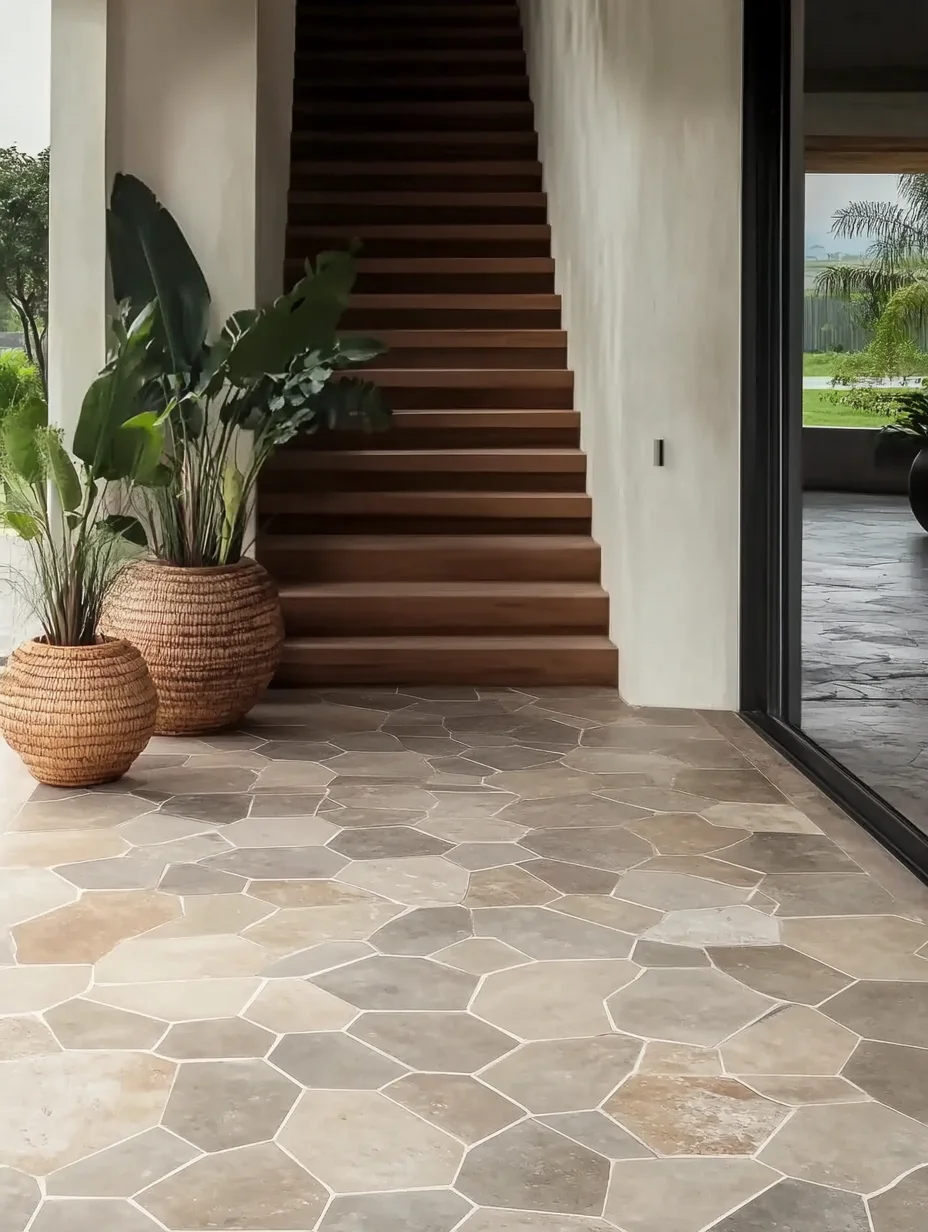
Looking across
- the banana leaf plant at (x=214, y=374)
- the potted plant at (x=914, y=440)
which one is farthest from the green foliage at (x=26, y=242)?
the potted plant at (x=914, y=440)

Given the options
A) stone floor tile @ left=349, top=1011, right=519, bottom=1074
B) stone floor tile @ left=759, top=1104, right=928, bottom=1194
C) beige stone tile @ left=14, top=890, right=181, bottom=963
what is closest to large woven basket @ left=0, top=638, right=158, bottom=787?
beige stone tile @ left=14, top=890, right=181, bottom=963

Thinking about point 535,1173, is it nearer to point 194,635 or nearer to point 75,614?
point 75,614

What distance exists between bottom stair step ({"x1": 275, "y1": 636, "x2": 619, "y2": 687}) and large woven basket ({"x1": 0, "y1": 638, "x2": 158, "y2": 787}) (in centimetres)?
146

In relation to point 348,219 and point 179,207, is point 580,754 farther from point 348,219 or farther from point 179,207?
point 348,219

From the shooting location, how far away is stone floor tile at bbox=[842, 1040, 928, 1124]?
8.50 feet

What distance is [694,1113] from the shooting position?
255 centimetres

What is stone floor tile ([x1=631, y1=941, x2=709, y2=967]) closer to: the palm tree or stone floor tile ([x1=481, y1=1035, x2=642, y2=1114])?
stone floor tile ([x1=481, y1=1035, x2=642, y2=1114])

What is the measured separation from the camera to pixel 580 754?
5.00 metres

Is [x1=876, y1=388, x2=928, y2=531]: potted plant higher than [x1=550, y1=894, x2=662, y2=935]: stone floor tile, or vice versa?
[x1=876, y1=388, x2=928, y2=531]: potted plant

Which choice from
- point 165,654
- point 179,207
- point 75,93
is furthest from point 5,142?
point 165,654

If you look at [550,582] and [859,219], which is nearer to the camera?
[859,219]

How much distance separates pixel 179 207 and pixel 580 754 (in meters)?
2.95

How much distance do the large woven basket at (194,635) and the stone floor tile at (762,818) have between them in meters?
1.82

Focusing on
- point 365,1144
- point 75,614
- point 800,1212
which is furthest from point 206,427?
point 800,1212
